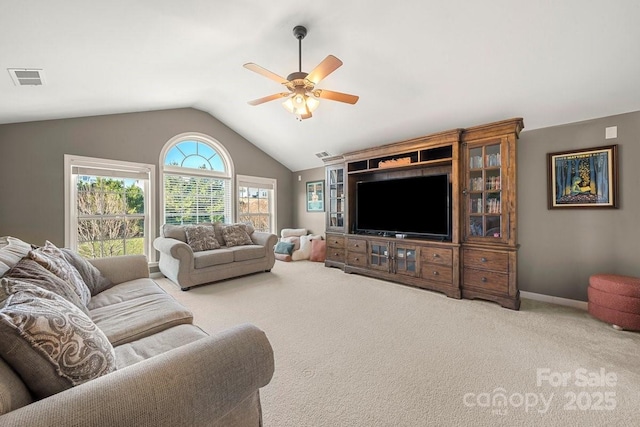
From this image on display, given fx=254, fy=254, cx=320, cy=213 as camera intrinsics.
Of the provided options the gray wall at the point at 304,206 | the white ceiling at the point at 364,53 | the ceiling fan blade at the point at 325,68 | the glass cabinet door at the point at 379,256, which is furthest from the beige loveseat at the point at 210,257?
the ceiling fan blade at the point at 325,68

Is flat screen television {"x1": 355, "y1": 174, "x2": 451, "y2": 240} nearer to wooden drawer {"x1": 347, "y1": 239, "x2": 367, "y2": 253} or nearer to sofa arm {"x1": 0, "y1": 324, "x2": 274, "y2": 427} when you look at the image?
wooden drawer {"x1": 347, "y1": 239, "x2": 367, "y2": 253}

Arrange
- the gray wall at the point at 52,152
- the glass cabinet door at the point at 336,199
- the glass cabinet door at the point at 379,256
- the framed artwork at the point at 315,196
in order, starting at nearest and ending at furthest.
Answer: the gray wall at the point at 52,152 → the glass cabinet door at the point at 379,256 → the glass cabinet door at the point at 336,199 → the framed artwork at the point at 315,196

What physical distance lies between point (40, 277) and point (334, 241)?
385 cm

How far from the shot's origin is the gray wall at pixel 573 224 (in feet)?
8.62

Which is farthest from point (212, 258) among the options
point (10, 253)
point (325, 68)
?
point (325, 68)

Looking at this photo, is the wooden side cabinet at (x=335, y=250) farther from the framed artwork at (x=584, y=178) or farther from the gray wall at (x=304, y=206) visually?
the framed artwork at (x=584, y=178)

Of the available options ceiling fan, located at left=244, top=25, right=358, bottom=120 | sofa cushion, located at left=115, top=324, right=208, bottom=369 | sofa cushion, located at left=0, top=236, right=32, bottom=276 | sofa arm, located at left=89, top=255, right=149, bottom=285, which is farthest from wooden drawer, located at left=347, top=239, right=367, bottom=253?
sofa cushion, located at left=0, top=236, right=32, bottom=276

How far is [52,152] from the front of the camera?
11.3 ft

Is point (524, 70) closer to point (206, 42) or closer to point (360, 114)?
point (360, 114)

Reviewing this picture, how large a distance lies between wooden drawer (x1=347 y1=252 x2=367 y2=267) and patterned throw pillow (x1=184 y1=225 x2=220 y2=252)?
223 centimetres

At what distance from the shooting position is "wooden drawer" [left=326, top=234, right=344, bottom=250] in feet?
15.3

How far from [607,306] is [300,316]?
9.58 feet

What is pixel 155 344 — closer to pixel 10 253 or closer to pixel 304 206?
pixel 10 253

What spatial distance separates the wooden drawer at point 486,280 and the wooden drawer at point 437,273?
190 millimetres
